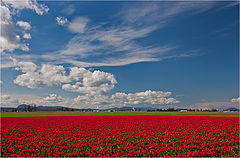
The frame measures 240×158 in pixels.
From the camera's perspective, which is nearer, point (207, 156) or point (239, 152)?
point (207, 156)

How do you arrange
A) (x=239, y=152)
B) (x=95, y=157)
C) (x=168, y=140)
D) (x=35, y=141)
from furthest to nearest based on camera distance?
(x=168, y=140)
(x=35, y=141)
(x=239, y=152)
(x=95, y=157)

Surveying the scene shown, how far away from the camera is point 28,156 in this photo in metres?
10.8

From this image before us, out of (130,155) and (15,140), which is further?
(15,140)

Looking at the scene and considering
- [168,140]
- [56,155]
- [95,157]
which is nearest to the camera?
[95,157]

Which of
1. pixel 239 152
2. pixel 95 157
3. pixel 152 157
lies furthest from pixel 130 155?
pixel 239 152

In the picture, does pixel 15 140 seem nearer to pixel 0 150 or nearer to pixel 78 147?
pixel 0 150

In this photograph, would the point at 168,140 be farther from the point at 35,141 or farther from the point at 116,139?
the point at 35,141

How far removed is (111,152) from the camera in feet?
38.2

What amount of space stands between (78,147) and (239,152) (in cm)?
1091

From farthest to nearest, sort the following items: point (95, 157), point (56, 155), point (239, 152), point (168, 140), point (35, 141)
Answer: point (168, 140) < point (35, 141) < point (239, 152) < point (56, 155) < point (95, 157)

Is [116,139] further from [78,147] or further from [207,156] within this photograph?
[207,156]

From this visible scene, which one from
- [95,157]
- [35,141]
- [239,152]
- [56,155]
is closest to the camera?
[95,157]

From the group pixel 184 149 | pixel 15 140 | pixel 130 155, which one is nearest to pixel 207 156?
pixel 184 149

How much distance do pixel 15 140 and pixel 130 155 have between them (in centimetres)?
1071
